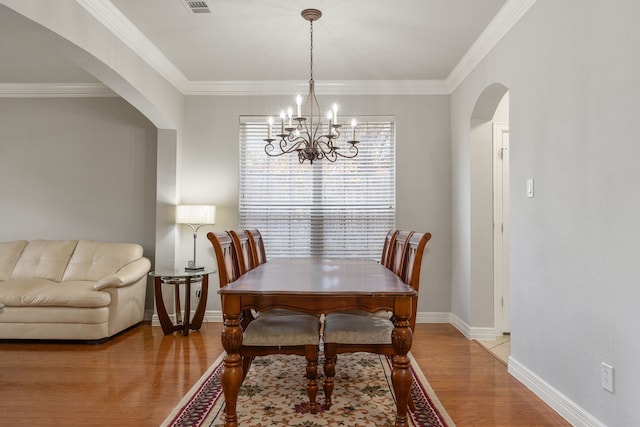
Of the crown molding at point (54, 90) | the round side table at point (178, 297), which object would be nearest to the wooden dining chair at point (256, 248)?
the round side table at point (178, 297)

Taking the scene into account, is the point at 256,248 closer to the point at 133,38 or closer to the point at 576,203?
the point at 133,38

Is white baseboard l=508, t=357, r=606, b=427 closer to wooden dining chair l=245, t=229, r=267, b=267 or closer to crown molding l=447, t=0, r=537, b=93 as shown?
wooden dining chair l=245, t=229, r=267, b=267

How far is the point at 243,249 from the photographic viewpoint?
9.67ft

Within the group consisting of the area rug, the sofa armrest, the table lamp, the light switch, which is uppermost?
the light switch

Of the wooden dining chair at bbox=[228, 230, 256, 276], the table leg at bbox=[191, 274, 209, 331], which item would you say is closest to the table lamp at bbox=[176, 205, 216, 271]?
the table leg at bbox=[191, 274, 209, 331]

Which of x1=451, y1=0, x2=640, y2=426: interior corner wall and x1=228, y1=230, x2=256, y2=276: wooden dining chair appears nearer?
x1=451, y1=0, x2=640, y2=426: interior corner wall

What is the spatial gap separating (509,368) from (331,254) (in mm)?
2148

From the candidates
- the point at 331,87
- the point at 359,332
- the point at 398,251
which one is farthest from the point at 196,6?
the point at 359,332

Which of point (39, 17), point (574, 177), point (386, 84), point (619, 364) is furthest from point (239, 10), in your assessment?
point (619, 364)

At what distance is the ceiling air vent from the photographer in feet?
9.70

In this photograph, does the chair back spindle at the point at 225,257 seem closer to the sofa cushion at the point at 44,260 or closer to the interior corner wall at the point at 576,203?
the interior corner wall at the point at 576,203

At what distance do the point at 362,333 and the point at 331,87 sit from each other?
311cm

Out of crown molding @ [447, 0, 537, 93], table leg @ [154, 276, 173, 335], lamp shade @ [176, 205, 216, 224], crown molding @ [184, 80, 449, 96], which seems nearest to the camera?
crown molding @ [447, 0, 537, 93]

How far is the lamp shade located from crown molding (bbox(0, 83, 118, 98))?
1712 mm
